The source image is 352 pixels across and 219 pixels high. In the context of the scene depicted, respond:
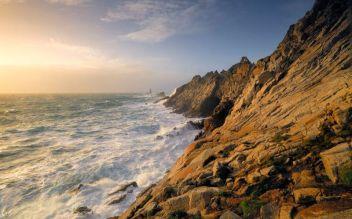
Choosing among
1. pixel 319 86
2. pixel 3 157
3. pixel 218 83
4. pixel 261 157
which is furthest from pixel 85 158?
pixel 218 83

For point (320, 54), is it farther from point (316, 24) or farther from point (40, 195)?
point (40, 195)

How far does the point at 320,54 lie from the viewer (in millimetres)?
14422

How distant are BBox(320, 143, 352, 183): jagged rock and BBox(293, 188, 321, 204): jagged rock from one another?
0.59 m

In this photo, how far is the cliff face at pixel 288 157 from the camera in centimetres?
633

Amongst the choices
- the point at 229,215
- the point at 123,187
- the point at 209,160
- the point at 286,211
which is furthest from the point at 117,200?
the point at 286,211

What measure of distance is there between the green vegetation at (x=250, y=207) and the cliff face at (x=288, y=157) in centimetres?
3

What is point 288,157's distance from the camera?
8070 mm

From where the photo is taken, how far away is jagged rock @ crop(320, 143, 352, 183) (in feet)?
20.4

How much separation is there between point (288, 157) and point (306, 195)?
1977 millimetres

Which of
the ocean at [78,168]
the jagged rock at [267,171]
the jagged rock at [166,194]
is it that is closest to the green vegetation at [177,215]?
the jagged rock at [166,194]

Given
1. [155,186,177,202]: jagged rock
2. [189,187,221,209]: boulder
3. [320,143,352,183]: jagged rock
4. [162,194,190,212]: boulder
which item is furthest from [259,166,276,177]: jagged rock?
[155,186,177,202]: jagged rock

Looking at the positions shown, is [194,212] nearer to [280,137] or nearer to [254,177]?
[254,177]

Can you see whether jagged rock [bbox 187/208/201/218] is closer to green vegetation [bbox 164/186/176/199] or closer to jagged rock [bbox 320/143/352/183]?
green vegetation [bbox 164/186/176/199]

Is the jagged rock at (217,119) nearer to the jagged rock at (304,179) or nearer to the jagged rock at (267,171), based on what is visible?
the jagged rock at (267,171)
